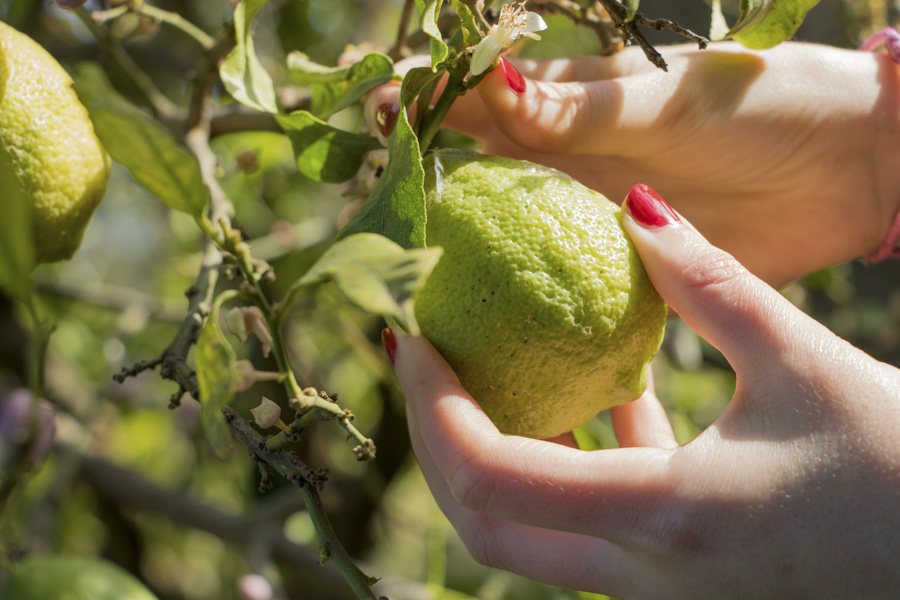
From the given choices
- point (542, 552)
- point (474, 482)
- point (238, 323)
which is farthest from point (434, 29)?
point (542, 552)

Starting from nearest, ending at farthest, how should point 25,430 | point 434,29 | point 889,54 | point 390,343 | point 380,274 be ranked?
point 380,274
point 434,29
point 390,343
point 25,430
point 889,54

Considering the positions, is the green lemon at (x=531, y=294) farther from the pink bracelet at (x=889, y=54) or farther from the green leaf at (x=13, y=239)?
the pink bracelet at (x=889, y=54)

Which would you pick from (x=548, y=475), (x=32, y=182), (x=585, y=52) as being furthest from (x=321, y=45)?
(x=548, y=475)

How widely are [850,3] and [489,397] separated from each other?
148cm

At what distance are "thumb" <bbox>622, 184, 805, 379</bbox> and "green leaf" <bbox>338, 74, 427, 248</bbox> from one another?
→ 10.5 inches

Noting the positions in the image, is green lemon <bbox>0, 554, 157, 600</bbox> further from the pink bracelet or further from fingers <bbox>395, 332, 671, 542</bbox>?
the pink bracelet

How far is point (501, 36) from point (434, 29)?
0.07 m

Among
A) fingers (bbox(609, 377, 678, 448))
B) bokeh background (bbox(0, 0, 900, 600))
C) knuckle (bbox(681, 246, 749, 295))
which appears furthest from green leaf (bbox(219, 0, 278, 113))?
fingers (bbox(609, 377, 678, 448))

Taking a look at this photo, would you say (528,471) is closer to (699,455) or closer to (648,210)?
(699,455)

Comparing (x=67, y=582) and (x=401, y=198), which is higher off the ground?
(x=401, y=198)

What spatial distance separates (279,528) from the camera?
1.30 metres

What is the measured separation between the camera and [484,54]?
588mm

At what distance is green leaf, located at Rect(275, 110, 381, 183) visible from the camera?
72cm

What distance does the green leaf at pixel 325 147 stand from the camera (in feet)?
2.35
